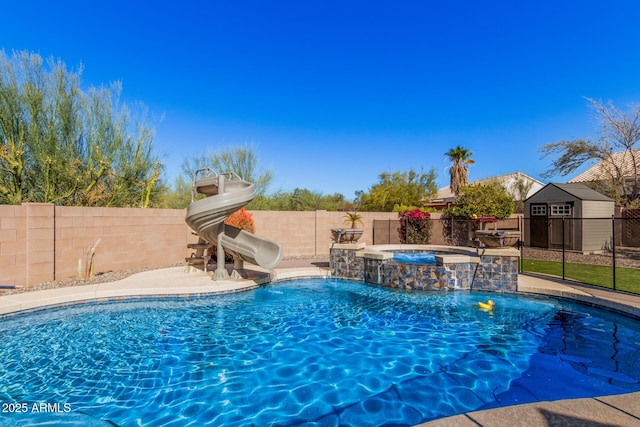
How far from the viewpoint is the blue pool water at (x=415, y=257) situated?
34.5ft

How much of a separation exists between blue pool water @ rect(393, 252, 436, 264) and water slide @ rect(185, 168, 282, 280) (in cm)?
497

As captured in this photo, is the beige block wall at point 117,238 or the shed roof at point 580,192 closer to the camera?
the beige block wall at point 117,238

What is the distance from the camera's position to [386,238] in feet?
49.8

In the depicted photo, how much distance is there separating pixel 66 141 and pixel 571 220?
20424 mm

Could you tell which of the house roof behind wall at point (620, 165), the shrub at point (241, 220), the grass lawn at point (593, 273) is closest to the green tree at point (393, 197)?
the house roof behind wall at point (620, 165)

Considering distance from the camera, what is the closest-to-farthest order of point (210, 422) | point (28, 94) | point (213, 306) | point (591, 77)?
1. point (210, 422)
2. point (213, 306)
3. point (28, 94)
4. point (591, 77)

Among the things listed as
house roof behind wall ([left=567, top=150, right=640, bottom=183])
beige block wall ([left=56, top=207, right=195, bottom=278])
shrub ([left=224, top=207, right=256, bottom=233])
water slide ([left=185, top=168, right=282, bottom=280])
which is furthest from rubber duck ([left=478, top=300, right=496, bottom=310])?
house roof behind wall ([left=567, top=150, right=640, bottom=183])

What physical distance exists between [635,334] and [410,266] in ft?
13.3

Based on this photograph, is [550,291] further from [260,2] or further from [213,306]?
[260,2]

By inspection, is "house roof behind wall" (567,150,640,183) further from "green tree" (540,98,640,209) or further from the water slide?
the water slide

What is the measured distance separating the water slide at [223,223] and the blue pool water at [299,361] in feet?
4.71

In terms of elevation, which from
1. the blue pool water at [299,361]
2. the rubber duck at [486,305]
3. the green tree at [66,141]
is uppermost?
the green tree at [66,141]

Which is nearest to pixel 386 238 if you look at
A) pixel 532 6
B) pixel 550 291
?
pixel 550 291

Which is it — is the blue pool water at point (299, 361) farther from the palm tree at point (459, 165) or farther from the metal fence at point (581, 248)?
the palm tree at point (459, 165)
